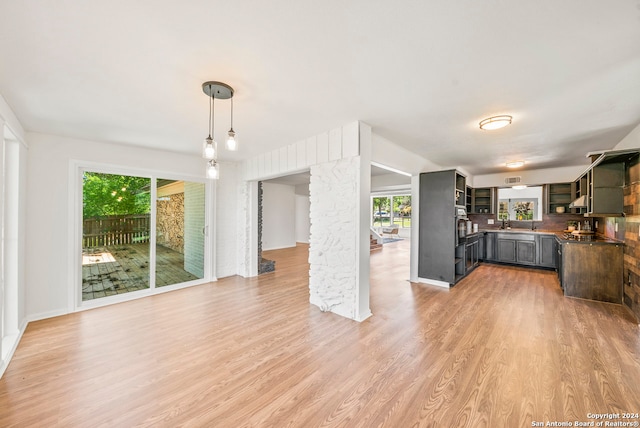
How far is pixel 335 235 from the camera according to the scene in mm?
3430

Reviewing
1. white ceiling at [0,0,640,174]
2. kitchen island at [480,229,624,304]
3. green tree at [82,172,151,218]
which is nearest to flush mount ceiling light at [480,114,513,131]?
white ceiling at [0,0,640,174]

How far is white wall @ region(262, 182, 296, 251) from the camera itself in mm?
8969

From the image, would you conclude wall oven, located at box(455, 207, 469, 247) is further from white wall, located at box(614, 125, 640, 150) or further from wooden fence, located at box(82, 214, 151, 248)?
wooden fence, located at box(82, 214, 151, 248)

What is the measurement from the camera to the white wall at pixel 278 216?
8.97 metres

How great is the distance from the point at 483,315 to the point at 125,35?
454 centimetres

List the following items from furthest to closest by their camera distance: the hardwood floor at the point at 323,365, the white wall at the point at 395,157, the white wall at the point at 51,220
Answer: the white wall at the point at 395,157 → the white wall at the point at 51,220 → the hardwood floor at the point at 323,365

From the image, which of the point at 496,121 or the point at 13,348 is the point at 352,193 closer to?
the point at 496,121

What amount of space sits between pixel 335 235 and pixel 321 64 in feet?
6.88

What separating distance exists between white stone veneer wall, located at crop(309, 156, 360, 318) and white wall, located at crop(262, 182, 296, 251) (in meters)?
5.51

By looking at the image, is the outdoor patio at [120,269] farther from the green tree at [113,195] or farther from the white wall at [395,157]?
the white wall at [395,157]

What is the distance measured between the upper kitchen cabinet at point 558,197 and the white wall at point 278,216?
7.69 m

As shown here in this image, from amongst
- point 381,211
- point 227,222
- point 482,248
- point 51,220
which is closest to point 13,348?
point 51,220

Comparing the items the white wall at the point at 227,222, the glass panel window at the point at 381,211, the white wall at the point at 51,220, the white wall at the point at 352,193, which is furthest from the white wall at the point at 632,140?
the glass panel window at the point at 381,211

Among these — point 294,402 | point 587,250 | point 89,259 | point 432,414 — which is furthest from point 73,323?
point 587,250
